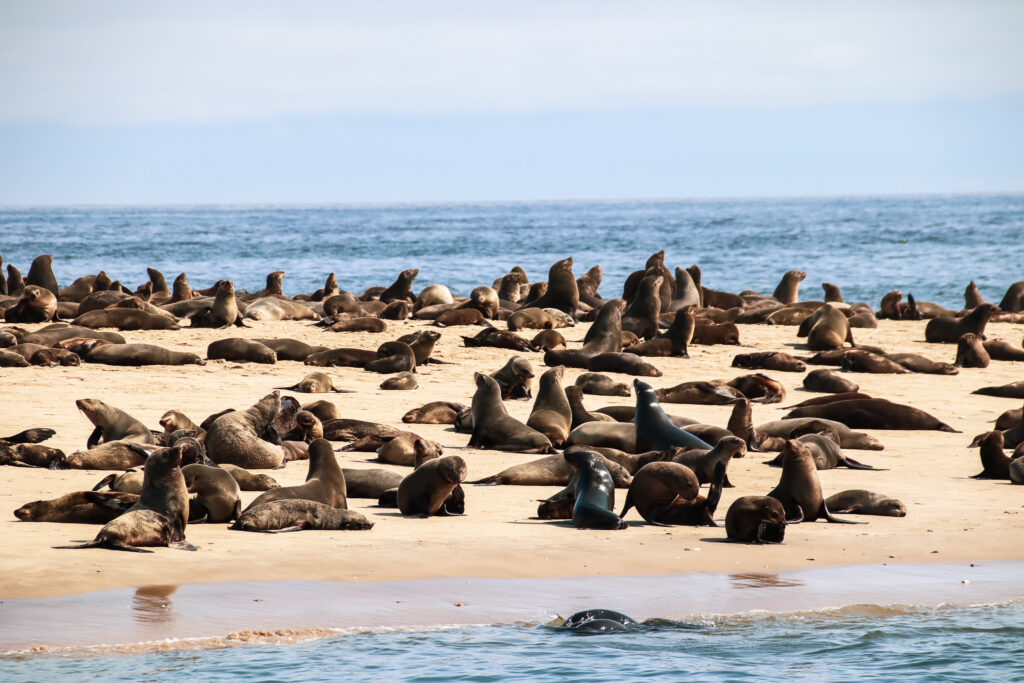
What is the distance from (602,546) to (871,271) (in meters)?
31.3

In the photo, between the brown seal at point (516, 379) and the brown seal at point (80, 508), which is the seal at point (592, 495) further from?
the brown seal at point (516, 379)

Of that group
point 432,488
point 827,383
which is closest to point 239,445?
point 432,488

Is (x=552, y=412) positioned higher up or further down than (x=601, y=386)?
higher up

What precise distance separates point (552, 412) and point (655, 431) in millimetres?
1007

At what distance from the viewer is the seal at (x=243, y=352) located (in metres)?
12.9

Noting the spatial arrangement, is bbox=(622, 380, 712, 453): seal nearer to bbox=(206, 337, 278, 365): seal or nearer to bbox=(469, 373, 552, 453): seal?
bbox=(469, 373, 552, 453): seal

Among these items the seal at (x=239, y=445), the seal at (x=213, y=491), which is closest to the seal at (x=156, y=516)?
the seal at (x=213, y=491)

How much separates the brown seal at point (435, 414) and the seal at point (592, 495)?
109 inches

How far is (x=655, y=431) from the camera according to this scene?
814 centimetres

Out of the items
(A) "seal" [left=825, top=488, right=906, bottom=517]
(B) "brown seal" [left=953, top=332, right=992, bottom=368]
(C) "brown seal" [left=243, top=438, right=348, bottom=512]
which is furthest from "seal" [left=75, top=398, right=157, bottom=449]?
(B) "brown seal" [left=953, top=332, right=992, bottom=368]

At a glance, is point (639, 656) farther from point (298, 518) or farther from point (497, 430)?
point (497, 430)

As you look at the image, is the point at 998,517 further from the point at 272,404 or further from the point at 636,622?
the point at 272,404

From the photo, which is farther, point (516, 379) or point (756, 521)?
point (516, 379)

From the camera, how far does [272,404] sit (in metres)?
8.00
